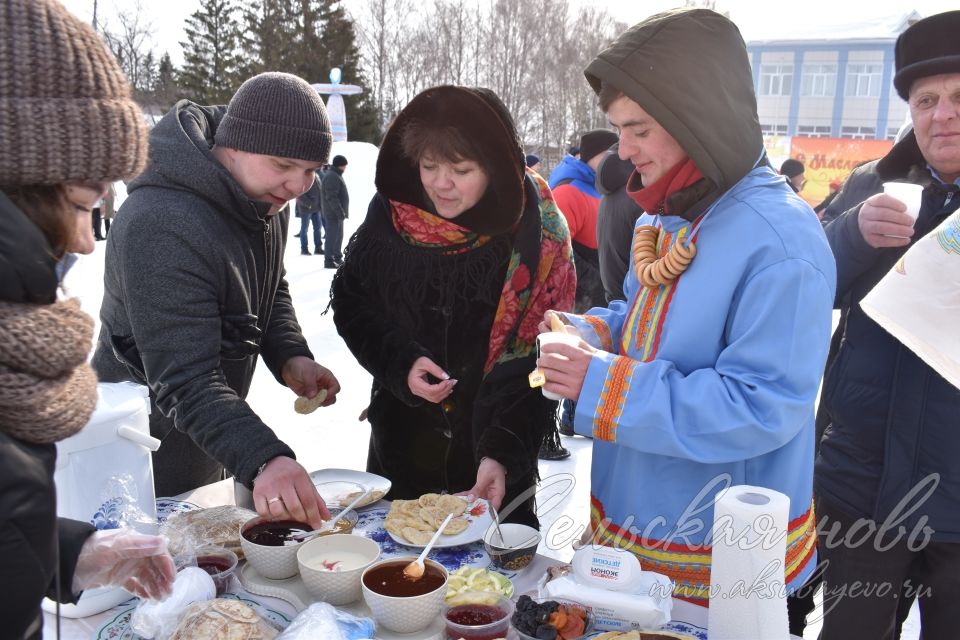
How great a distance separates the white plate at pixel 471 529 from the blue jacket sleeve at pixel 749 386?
1.35 feet

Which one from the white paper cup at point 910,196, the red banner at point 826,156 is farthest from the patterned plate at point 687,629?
the red banner at point 826,156

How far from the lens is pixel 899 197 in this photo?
1.65 meters

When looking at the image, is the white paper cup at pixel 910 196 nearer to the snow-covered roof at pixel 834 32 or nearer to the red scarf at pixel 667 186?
the red scarf at pixel 667 186

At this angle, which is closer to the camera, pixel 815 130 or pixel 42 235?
pixel 42 235

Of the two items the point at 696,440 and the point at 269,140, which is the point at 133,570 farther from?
the point at 269,140

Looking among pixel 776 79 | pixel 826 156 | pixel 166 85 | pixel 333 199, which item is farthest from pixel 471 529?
pixel 776 79

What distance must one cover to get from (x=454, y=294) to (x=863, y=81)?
35499 millimetres

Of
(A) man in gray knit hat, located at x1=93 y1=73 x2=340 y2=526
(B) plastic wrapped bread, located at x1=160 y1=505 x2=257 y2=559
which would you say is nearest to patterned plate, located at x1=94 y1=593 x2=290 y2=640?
(B) plastic wrapped bread, located at x1=160 y1=505 x2=257 y2=559

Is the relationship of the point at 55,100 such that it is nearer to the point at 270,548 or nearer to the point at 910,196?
the point at 270,548

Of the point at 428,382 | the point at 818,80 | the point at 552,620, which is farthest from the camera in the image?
the point at 818,80

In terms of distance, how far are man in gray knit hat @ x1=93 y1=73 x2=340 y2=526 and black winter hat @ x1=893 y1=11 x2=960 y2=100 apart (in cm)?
153

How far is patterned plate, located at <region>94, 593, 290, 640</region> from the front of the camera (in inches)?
46.3

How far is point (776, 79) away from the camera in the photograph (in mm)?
32094

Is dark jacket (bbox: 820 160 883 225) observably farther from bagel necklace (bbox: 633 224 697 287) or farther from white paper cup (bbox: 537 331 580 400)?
white paper cup (bbox: 537 331 580 400)
